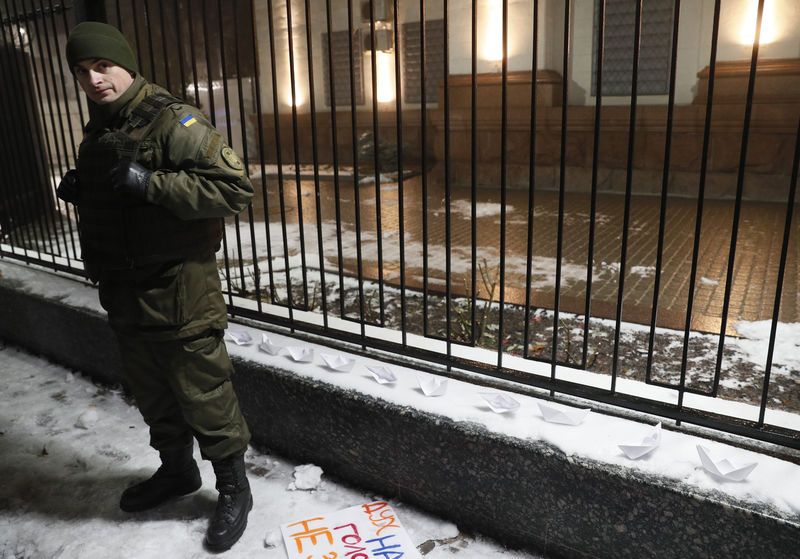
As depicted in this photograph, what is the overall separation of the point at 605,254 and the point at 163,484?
5.19 m

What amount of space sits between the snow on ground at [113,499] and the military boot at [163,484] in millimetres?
47

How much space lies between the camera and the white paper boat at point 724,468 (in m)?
2.08

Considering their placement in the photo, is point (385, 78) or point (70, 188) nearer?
point (70, 188)

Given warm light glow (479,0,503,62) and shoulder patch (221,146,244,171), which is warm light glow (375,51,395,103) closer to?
warm light glow (479,0,503,62)

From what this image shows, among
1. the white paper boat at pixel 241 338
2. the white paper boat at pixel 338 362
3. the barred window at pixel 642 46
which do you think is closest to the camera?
the white paper boat at pixel 338 362

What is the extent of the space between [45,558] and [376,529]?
4.57ft

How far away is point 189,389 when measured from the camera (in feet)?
8.54

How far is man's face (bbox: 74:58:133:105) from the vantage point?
7.73ft

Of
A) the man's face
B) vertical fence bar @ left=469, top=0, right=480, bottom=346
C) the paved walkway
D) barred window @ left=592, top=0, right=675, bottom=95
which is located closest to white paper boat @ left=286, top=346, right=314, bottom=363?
the paved walkway

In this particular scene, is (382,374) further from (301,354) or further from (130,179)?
(130,179)

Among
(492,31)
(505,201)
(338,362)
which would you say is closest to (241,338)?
(338,362)

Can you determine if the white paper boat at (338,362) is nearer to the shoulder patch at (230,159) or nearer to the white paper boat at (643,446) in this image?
the shoulder patch at (230,159)

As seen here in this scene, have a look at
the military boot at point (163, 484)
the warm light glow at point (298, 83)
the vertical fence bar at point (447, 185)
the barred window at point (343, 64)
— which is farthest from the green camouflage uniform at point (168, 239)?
the warm light glow at point (298, 83)

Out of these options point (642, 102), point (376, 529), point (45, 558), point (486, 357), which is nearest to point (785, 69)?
point (642, 102)
